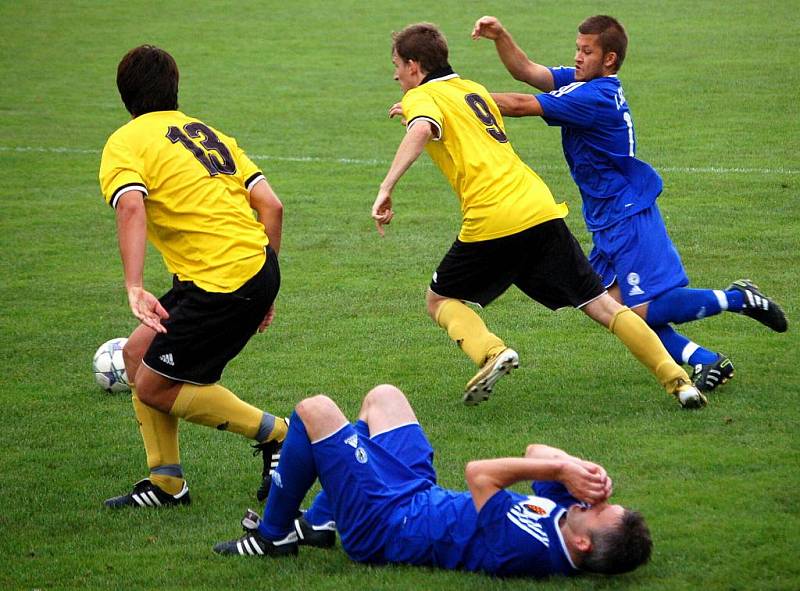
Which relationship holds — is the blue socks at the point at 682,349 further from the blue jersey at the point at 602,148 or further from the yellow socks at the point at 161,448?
the yellow socks at the point at 161,448

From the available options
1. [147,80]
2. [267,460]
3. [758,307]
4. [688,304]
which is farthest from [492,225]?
[147,80]

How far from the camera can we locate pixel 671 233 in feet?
39.0

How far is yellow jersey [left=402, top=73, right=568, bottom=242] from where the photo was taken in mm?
7086

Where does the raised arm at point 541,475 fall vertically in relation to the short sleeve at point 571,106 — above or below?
below

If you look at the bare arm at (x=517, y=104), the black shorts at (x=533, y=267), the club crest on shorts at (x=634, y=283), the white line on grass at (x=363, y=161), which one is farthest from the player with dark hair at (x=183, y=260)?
the white line on grass at (x=363, y=161)

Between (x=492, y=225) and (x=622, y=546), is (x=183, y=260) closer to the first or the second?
(x=492, y=225)

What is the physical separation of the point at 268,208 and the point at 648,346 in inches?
95.4

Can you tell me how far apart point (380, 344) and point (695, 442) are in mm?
3079

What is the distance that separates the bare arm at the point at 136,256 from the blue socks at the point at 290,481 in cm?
85

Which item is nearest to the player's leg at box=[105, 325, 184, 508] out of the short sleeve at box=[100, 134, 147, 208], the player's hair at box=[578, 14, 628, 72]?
the short sleeve at box=[100, 134, 147, 208]

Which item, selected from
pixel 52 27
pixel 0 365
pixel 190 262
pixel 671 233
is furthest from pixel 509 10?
pixel 190 262

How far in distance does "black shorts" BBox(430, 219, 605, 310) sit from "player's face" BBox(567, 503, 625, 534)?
2558 mm

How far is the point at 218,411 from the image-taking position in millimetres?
6086

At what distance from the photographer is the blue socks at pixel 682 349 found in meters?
7.47
